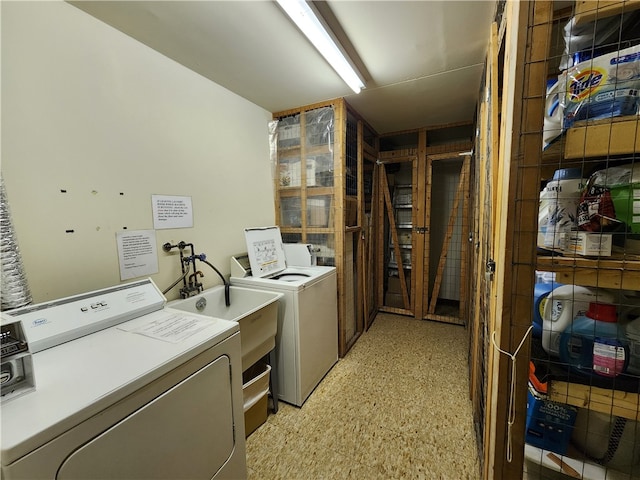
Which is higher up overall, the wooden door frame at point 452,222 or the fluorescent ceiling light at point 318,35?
the fluorescent ceiling light at point 318,35

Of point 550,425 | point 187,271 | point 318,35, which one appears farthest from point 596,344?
point 187,271

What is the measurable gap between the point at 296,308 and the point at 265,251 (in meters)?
0.72

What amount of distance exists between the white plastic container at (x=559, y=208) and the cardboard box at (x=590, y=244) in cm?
4

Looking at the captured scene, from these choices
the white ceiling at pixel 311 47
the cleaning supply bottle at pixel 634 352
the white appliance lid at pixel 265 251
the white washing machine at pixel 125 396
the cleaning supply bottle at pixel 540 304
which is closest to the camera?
the white washing machine at pixel 125 396

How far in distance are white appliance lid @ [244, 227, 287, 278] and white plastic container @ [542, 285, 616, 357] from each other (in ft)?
6.01

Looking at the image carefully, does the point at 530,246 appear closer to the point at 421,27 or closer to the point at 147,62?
the point at 421,27

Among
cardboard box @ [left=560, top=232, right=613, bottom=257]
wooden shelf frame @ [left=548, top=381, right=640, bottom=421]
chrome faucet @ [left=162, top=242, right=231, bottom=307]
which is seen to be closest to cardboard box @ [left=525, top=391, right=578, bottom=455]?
wooden shelf frame @ [left=548, top=381, right=640, bottom=421]

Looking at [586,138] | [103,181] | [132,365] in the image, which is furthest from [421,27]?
[132,365]

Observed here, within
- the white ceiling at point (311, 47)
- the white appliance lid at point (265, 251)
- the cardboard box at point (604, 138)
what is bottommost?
the white appliance lid at point (265, 251)

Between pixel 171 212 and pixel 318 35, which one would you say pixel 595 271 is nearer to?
pixel 318 35

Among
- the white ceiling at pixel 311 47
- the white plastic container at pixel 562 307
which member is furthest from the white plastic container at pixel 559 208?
the white ceiling at pixel 311 47

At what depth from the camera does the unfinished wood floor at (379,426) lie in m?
1.46

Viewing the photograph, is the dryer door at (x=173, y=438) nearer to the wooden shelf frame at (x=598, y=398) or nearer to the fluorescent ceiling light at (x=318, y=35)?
the wooden shelf frame at (x=598, y=398)

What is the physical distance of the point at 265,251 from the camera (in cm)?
235
